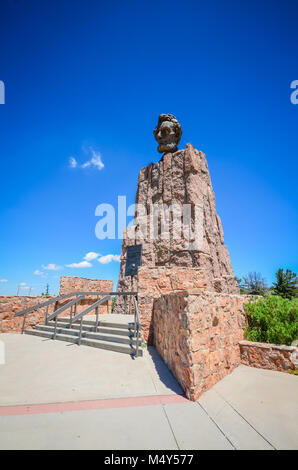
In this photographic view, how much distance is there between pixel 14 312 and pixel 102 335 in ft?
14.6

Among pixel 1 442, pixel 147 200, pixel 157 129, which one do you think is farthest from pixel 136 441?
pixel 157 129

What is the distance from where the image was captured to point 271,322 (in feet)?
14.6

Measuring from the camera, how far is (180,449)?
177 centimetres

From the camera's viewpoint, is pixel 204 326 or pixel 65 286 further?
pixel 65 286

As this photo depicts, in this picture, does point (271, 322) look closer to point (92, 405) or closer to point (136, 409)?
point (136, 409)

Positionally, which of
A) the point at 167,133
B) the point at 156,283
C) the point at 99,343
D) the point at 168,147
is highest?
the point at 167,133

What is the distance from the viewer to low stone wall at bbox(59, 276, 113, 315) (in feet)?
30.5

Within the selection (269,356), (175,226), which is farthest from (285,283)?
(269,356)

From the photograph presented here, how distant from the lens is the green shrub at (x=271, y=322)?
4.20 m

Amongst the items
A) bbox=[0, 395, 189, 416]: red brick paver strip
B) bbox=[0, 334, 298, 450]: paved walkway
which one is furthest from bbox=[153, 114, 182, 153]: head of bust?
bbox=[0, 395, 189, 416]: red brick paver strip

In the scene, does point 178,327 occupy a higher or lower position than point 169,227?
lower

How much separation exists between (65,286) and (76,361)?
18.2ft
